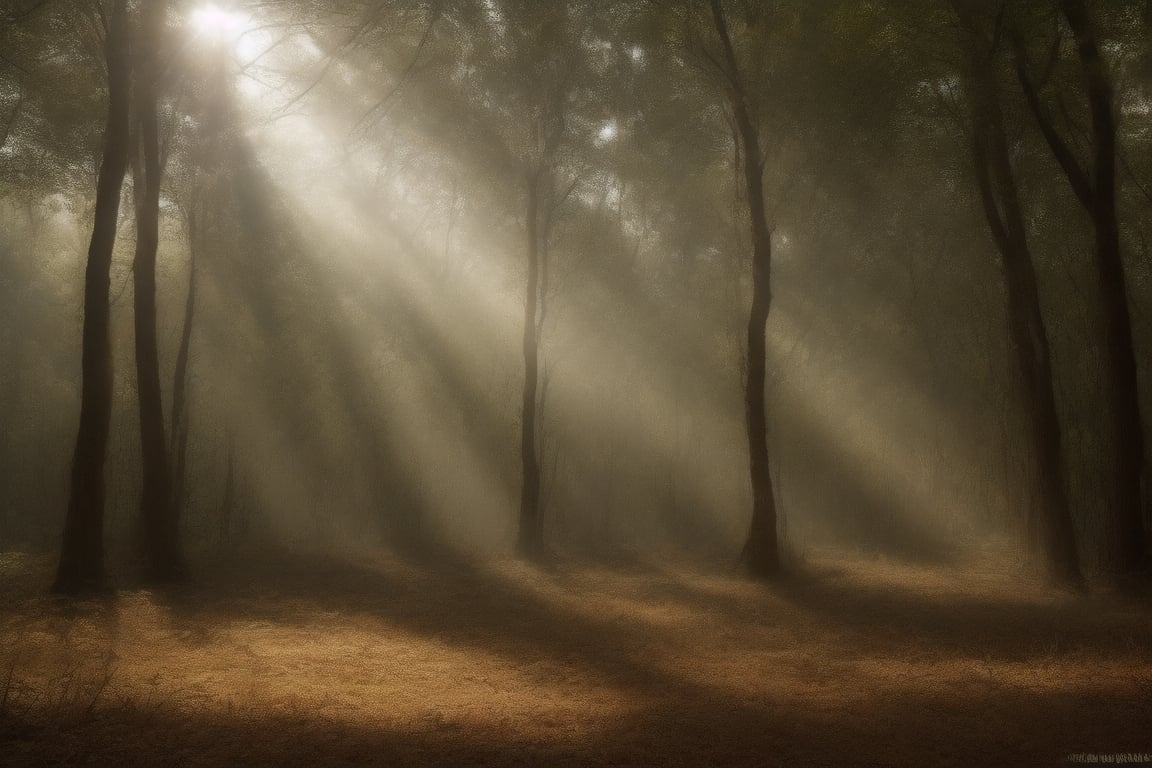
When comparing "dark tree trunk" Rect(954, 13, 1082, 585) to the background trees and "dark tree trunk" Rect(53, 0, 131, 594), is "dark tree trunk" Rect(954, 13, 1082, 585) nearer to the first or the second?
the background trees

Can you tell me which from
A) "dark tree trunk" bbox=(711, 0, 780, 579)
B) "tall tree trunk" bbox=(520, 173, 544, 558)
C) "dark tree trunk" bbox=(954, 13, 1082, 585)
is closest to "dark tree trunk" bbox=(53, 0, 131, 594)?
"tall tree trunk" bbox=(520, 173, 544, 558)

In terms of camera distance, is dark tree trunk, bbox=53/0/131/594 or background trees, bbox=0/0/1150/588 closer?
dark tree trunk, bbox=53/0/131/594

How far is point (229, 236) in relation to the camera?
18859 millimetres

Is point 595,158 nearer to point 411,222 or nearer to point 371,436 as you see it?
point 411,222

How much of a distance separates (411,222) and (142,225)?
9900 mm

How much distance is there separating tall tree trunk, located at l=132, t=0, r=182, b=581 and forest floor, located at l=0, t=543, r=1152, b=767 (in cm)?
81

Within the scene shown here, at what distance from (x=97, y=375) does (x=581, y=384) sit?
49.1 ft

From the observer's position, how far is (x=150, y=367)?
38.8 ft

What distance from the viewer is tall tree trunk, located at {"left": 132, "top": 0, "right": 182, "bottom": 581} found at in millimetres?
11398

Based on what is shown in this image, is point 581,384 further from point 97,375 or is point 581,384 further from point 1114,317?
point 1114,317

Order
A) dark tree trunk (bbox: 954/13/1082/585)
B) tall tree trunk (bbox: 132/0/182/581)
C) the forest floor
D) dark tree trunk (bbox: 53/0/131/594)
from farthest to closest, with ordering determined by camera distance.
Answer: tall tree trunk (bbox: 132/0/182/581), dark tree trunk (bbox: 954/13/1082/585), dark tree trunk (bbox: 53/0/131/594), the forest floor

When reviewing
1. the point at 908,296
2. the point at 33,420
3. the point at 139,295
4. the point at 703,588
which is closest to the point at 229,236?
the point at 139,295

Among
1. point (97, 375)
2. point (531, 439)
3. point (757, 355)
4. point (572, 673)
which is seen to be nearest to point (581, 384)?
point (531, 439)

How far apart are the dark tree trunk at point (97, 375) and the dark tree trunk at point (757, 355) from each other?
33.0ft
